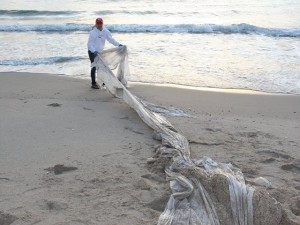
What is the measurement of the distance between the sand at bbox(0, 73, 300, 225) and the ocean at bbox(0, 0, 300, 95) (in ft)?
5.29

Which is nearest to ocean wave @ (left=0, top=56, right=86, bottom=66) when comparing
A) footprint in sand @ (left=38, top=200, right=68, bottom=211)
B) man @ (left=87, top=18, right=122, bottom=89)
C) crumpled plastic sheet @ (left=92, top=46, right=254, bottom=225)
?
man @ (left=87, top=18, right=122, bottom=89)

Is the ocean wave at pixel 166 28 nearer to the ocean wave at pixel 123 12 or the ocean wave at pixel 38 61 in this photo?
the ocean wave at pixel 123 12

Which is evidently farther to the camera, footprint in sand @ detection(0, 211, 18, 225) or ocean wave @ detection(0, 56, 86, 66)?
ocean wave @ detection(0, 56, 86, 66)

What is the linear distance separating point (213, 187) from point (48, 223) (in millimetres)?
1558

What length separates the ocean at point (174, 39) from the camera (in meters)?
10.3

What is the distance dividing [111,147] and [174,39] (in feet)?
34.8

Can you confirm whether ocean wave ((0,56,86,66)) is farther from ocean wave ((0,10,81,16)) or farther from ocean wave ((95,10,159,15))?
ocean wave ((0,10,81,16))

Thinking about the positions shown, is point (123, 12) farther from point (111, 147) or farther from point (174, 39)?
point (111, 147)

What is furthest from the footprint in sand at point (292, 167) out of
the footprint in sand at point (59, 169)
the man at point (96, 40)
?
the man at point (96, 40)

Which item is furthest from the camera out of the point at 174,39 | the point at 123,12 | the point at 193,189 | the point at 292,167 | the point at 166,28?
the point at 123,12

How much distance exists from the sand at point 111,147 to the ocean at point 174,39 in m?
1.61

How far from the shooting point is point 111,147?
5488 millimetres

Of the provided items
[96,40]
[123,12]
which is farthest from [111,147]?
[123,12]

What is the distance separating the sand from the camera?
158 inches
